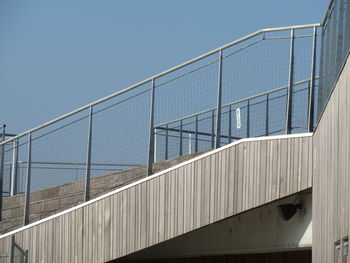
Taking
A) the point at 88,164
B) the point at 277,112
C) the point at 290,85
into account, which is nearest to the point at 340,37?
the point at 290,85

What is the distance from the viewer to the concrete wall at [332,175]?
8.55 m

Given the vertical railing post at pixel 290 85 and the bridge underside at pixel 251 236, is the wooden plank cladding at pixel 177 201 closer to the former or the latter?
the bridge underside at pixel 251 236

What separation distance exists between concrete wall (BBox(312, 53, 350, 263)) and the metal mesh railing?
0.33 metres

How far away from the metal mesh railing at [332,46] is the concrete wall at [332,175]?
1.09 ft

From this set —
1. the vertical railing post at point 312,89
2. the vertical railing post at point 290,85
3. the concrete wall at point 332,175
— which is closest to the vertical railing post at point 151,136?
the vertical railing post at point 290,85

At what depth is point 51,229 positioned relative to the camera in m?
15.0

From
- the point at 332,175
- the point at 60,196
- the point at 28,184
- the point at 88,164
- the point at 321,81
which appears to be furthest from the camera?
the point at 28,184

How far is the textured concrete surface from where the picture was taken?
14281 millimetres

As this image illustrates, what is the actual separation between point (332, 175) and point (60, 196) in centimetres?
737

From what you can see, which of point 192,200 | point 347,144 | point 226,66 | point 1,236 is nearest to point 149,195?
point 192,200

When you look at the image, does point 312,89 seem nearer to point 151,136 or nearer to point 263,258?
point 151,136

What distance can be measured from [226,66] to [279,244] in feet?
8.04

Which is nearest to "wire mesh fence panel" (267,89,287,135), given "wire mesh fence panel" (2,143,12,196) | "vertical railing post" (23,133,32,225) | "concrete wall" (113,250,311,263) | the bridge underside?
the bridge underside

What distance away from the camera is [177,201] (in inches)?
514
